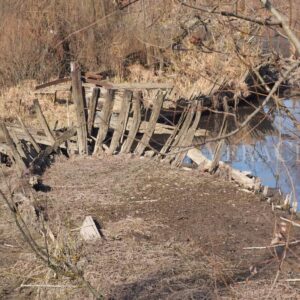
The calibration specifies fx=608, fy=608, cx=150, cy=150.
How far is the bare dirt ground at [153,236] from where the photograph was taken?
542 centimetres

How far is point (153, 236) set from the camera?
22.5 ft

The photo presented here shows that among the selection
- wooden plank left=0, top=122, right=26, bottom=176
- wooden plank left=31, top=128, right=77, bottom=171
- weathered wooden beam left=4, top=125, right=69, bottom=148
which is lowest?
weathered wooden beam left=4, top=125, right=69, bottom=148

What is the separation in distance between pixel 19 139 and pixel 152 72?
423 inches

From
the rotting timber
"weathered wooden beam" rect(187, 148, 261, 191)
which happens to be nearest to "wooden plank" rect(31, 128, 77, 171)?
the rotting timber

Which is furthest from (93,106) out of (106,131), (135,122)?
(135,122)

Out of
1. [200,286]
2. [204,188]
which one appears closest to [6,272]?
[200,286]

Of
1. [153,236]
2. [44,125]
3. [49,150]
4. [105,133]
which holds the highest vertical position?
[153,236]

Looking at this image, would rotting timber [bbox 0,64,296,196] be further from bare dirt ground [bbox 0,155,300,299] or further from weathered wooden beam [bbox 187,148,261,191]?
bare dirt ground [bbox 0,155,300,299]

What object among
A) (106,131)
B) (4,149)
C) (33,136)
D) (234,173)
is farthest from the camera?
(33,136)

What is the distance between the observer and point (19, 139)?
34.5 feet

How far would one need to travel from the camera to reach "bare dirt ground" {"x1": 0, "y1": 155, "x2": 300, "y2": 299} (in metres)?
5.42

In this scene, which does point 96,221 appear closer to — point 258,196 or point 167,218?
point 167,218

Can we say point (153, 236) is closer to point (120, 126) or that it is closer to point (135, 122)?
point (135, 122)

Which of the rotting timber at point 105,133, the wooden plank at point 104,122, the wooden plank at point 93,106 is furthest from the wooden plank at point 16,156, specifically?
the wooden plank at point 93,106
